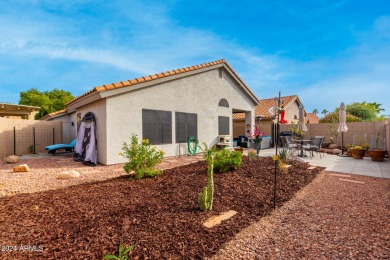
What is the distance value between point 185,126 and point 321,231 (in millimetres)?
8178

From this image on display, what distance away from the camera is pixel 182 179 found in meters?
5.30

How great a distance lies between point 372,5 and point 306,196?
344 inches

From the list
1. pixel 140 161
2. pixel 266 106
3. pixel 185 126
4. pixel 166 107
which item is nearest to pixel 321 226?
pixel 140 161

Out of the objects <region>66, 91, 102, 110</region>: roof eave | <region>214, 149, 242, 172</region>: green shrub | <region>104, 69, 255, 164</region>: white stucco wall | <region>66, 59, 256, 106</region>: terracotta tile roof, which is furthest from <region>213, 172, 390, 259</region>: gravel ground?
<region>66, 91, 102, 110</region>: roof eave

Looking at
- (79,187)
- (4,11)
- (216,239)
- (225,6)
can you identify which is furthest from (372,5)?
(4,11)

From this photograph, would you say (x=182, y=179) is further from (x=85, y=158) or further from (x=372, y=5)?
(x=372, y=5)

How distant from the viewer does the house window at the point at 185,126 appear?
400 inches

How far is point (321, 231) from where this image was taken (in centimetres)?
285

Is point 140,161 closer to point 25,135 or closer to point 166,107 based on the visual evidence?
point 166,107

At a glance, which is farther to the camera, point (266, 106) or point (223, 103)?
point (266, 106)

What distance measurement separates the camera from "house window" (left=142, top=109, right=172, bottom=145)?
8.87 metres

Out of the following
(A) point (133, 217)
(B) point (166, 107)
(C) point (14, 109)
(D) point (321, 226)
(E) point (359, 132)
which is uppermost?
(C) point (14, 109)

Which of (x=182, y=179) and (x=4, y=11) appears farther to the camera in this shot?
(x=4, y=11)

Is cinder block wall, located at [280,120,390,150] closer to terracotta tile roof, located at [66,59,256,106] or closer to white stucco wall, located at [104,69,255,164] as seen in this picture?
white stucco wall, located at [104,69,255,164]
